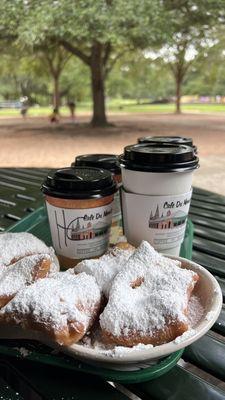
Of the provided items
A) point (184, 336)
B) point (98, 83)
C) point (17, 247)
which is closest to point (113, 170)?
point (17, 247)

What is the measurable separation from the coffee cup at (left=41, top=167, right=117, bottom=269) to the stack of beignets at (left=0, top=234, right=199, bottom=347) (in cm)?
16

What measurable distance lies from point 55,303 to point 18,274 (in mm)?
159

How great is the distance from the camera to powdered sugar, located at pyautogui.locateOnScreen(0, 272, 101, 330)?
739 mm

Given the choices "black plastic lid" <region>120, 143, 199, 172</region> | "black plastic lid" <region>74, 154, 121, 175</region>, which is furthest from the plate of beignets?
"black plastic lid" <region>74, 154, 121, 175</region>

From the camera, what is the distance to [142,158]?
3.50 ft

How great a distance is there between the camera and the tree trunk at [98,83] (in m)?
15.0

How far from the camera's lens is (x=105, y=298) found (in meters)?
0.84

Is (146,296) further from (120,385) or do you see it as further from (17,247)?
(17,247)

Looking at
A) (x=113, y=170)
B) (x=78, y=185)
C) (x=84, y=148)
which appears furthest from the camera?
(x=84, y=148)

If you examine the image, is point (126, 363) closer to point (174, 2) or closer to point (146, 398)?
point (146, 398)

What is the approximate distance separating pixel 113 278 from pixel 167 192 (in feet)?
1.05

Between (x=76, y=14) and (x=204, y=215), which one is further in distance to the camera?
(x=76, y=14)

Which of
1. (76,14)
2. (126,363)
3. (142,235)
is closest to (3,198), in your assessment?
(142,235)

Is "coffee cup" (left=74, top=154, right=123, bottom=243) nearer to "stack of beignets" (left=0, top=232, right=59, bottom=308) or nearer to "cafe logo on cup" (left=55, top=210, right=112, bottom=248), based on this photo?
"cafe logo on cup" (left=55, top=210, right=112, bottom=248)
